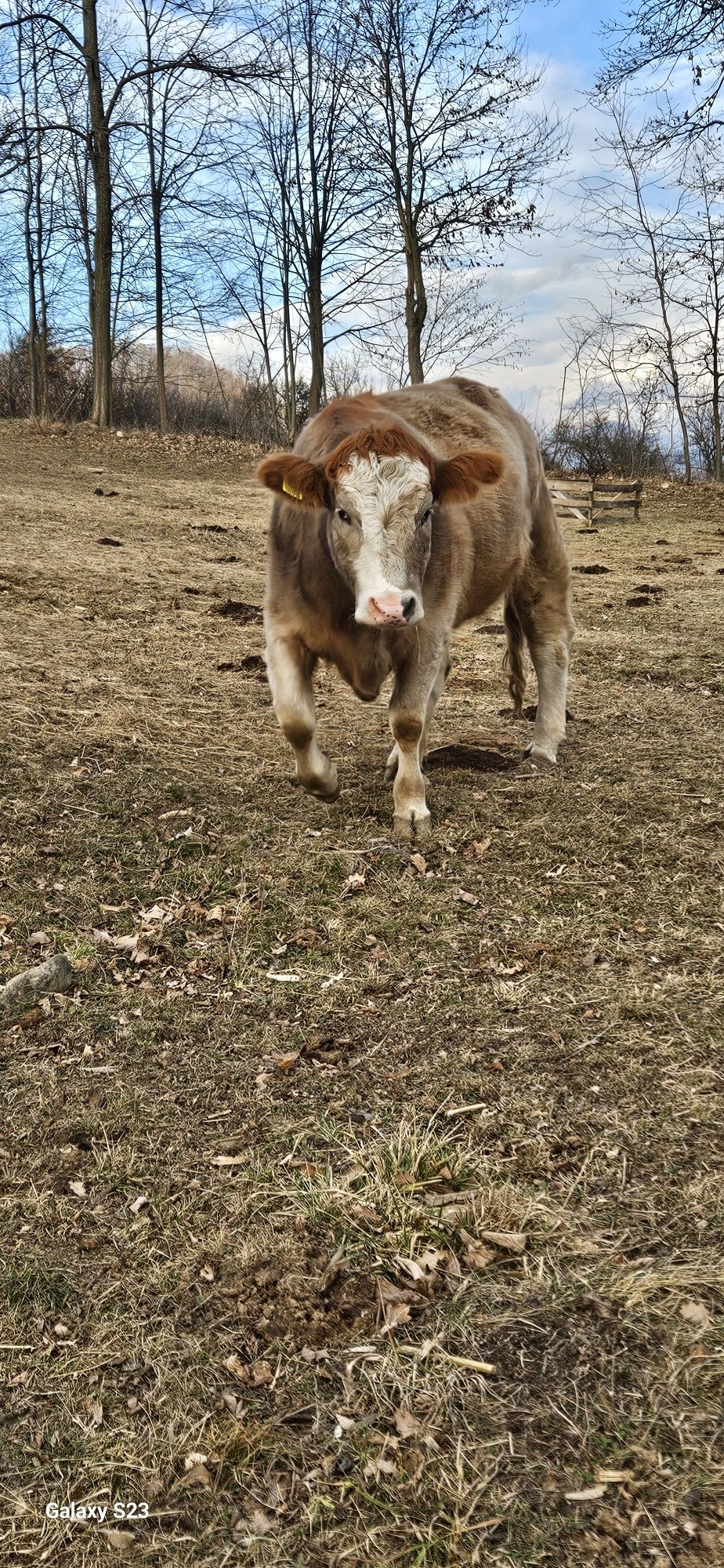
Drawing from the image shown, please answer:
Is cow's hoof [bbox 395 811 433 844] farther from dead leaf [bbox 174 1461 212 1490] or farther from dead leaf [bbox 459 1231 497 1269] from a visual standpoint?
dead leaf [bbox 174 1461 212 1490]

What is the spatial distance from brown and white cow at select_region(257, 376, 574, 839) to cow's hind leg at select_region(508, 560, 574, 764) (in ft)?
1.16

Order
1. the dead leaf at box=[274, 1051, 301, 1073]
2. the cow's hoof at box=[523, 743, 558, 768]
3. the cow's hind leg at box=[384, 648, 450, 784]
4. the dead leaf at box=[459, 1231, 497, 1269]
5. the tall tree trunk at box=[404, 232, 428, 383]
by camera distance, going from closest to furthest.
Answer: the dead leaf at box=[459, 1231, 497, 1269] < the dead leaf at box=[274, 1051, 301, 1073] < the cow's hind leg at box=[384, 648, 450, 784] < the cow's hoof at box=[523, 743, 558, 768] < the tall tree trunk at box=[404, 232, 428, 383]

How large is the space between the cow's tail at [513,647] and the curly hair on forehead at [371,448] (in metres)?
2.56

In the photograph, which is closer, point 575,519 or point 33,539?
point 33,539

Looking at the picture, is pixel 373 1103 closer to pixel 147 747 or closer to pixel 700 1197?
pixel 700 1197

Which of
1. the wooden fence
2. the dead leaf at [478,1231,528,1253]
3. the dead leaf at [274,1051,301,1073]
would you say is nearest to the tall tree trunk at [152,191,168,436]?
the wooden fence

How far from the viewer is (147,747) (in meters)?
5.35

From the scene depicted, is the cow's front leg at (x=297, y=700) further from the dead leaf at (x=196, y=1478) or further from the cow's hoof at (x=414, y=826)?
the dead leaf at (x=196, y=1478)

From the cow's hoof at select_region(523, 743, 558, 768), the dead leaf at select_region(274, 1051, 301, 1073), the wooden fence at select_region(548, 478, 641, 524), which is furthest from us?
the wooden fence at select_region(548, 478, 641, 524)

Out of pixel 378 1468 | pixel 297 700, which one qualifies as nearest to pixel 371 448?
pixel 297 700

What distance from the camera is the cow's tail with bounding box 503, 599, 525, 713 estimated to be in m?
6.65

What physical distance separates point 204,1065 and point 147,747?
2.63 metres

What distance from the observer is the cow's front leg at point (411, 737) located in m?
4.65

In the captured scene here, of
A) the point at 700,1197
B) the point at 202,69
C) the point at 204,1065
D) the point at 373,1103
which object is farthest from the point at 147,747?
the point at 202,69
